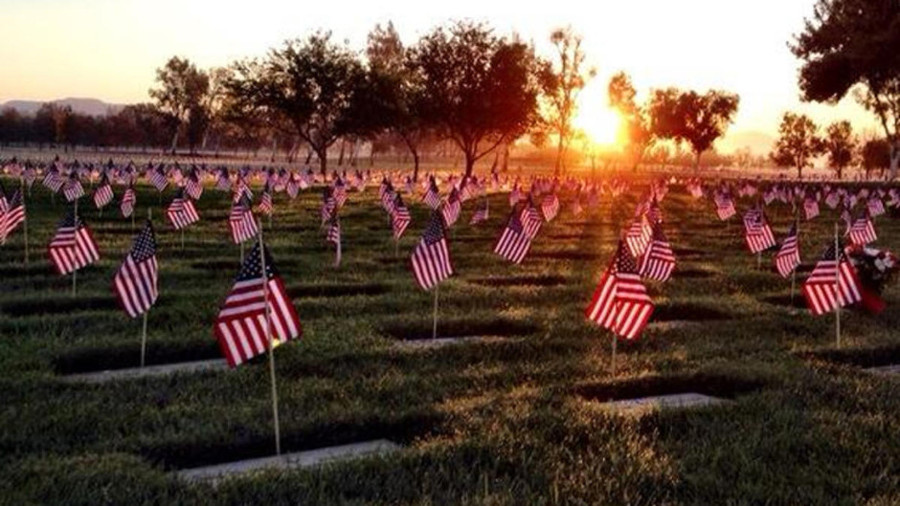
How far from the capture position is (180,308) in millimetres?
14656

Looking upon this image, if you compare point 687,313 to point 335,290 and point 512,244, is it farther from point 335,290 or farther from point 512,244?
point 335,290

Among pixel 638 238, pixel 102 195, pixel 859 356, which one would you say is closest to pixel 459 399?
pixel 859 356

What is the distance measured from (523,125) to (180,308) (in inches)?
2372

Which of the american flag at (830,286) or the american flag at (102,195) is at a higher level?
the american flag at (830,286)

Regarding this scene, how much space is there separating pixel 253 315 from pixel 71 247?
760 cm

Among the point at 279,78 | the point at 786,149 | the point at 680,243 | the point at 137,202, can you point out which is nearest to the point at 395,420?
the point at 680,243

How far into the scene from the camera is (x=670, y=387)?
36.1 feet

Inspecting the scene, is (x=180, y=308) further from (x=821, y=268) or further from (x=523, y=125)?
(x=523, y=125)

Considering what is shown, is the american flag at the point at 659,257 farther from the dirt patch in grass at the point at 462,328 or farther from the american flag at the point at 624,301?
the american flag at the point at 624,301

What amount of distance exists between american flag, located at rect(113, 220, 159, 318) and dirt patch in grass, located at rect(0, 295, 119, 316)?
11.6 feet

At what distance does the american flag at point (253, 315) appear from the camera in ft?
28.9

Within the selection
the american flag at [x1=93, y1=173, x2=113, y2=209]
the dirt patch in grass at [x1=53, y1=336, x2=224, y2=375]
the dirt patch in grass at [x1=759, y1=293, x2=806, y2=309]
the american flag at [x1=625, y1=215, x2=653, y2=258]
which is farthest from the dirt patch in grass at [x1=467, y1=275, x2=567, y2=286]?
the american flag at [x1=93, y1=173, x2=113, y2=209]

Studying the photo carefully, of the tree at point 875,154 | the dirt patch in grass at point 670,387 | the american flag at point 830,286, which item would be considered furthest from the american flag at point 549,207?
the tree at point 875,154

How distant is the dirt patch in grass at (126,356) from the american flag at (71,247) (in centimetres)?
362
